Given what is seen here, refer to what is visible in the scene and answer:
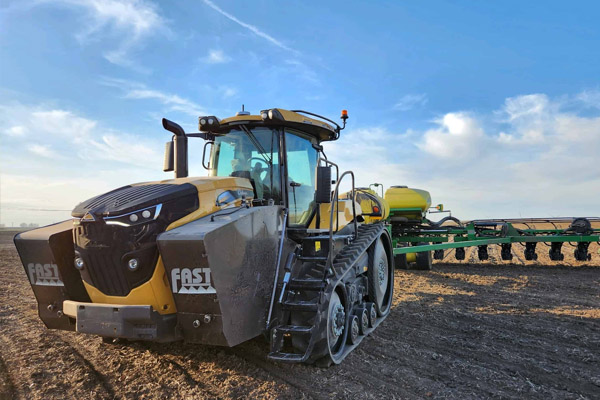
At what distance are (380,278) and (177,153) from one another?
12.5 ft

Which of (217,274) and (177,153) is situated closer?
(217,274)

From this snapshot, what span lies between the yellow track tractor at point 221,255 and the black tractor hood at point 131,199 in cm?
1

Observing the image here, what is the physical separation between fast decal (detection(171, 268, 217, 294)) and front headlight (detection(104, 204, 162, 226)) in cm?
56

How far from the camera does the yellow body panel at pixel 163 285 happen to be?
3.97 meters

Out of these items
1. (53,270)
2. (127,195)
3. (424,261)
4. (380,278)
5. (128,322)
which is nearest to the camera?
(128,322)

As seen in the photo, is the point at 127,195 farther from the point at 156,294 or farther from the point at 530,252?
the point at 530,252

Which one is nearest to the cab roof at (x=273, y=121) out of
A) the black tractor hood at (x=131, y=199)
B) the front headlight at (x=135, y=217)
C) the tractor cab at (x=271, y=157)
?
the tractor cab at (x=271, y=157)

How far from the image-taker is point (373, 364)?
5.09 m

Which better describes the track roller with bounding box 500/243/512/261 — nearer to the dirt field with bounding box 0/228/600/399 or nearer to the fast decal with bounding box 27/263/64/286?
the dirt field with bounding box 0/228/600/399

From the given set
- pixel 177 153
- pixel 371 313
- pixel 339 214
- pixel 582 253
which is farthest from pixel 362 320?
pixel 582 253

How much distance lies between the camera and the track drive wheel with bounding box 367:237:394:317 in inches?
267

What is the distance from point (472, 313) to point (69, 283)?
6504mm

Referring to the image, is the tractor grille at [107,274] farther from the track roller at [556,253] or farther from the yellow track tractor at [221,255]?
the track roller at [556,253]

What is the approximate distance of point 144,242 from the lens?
3.95 metres
